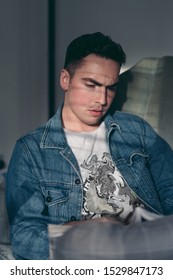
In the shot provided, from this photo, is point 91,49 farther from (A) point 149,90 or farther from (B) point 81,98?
(A) point 149,90

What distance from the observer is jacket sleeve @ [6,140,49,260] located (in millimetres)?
1279

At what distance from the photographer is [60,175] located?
4.72 ft

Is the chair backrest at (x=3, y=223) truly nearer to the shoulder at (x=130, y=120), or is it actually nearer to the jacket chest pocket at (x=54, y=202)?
the jacket chest pocket at (x=54, y=202)

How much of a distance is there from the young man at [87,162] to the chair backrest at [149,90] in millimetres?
43

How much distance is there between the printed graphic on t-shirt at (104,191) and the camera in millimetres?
1401

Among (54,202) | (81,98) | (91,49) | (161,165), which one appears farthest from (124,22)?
(54,202)

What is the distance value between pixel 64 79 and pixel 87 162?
304 millimetres

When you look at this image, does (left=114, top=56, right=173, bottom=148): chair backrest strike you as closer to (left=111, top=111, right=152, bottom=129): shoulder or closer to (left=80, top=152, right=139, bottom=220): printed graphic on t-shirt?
(left=111, top=111, right=152, bottom=129): shoulder

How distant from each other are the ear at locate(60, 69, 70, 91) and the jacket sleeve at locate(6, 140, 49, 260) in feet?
0.85

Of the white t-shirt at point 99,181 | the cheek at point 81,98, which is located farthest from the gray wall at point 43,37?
the white t-shirt at point 99,181

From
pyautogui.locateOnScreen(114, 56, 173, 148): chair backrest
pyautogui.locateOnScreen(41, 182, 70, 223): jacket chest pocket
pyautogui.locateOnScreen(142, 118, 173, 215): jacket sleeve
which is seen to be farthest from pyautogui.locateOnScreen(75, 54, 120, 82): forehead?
pyautogui.locateOnScreen(41, 182, 70, 223): jacket chest pocket

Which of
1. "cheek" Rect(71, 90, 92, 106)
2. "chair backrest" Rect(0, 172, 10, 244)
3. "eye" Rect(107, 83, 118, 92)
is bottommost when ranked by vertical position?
"chair backrest" Rect(0, 172, 10, 244)
